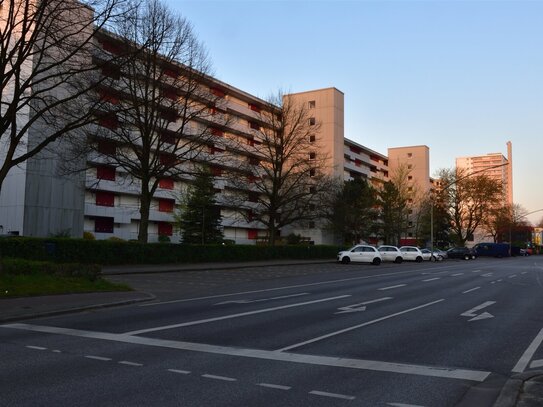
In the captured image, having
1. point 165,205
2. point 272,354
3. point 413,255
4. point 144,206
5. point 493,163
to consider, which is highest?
point 493,163

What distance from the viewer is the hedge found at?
2503 cm

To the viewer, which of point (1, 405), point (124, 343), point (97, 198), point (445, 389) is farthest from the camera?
point (97, 198)

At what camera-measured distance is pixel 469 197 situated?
287 feet

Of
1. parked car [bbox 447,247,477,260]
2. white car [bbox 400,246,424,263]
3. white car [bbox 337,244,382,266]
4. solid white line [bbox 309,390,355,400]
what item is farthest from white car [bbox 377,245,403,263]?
solid white line [bbox 309,390,355,400]

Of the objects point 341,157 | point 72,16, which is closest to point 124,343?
point 72,16

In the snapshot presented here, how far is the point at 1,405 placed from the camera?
5.02 metres

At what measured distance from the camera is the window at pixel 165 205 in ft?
202

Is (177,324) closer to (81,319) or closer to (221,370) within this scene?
(81,319)

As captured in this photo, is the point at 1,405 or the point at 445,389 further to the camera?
the point at 445,389

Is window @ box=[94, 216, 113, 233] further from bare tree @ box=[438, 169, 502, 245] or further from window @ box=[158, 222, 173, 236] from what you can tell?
bare tree @ box=[438, 169, 502, 245]

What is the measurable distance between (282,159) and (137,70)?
1992 centimetres

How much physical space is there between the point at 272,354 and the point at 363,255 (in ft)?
117

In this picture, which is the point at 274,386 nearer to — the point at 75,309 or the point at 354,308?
the point at 354,308

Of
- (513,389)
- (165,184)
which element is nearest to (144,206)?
(513,389)
